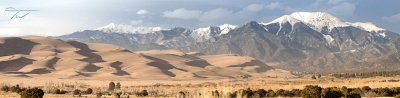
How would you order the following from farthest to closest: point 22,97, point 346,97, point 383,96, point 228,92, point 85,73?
point 85,73 < point 383,96 < point 22,97 < point 346,97 < point 228,92

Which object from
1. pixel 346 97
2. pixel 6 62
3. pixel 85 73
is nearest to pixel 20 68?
pixel 6 62

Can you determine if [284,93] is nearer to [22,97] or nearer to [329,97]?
[329,97]

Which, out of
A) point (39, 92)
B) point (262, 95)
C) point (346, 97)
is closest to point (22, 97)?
point (39, 92)

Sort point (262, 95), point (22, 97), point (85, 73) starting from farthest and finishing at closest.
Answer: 1. point (85, 73)
2. point (262, 95)
3. point (22, 97)

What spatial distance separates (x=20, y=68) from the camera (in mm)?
196250

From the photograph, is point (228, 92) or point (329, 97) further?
point (329, 97)

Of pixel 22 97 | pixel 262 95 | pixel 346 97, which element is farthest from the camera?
pixel 262 95

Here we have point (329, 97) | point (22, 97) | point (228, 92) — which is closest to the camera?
point (228, 92)

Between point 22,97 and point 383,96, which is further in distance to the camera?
point 383,96

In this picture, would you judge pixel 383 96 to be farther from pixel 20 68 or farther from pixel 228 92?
pixel 20 68

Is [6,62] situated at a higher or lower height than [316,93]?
higher

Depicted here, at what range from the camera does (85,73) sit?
616 feet

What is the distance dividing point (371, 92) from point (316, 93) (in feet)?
43.2

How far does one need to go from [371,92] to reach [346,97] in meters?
9.71
